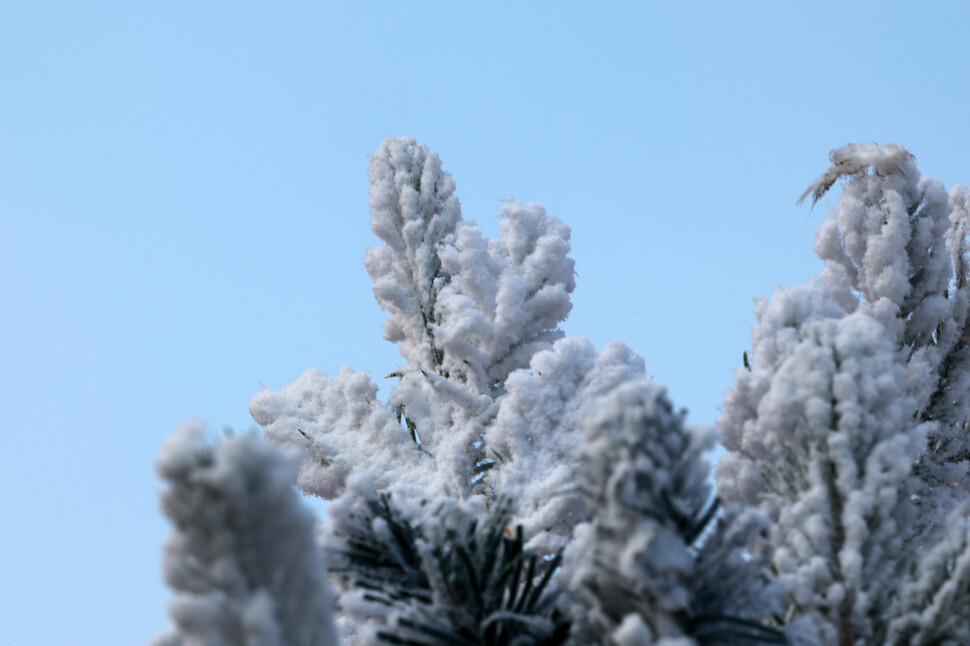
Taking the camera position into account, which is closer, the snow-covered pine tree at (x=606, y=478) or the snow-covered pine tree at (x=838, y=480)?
the snow-covered pine tree at (x=606, y=478)

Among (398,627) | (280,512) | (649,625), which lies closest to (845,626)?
(649,625)

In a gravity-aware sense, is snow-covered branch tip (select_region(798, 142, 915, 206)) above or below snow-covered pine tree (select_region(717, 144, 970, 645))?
above

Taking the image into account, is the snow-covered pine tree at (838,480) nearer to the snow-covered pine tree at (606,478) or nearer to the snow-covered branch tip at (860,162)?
the snow-covered pine tree at (606,478)

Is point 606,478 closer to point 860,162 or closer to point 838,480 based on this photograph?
point 838,480

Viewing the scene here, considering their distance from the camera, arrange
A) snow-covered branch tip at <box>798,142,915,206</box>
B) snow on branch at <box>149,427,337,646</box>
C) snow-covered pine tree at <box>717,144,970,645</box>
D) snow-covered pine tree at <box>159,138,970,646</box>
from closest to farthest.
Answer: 1. snow on branch at <box>149,427,337,646</box>
2. snow-covered pine tree at <box>159,138,970,646</box>
3. snow-covered pine tree at <box>717,144,970,645</box>
4. snow-covered branch tip at <box>798,142,915,206</box>

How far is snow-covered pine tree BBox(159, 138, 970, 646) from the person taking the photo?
1.42m

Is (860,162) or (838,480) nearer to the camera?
(838,480)

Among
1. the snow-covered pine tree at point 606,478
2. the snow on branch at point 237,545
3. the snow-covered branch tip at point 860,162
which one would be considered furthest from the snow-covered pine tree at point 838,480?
the snow-covered branch tip at point 860,162

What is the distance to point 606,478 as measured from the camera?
1499mm

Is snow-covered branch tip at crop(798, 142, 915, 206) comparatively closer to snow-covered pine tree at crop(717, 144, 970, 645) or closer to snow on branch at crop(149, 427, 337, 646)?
snow-covered pine tree at crop(717, 144, 970, 645)

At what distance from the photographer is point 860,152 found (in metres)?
4.10

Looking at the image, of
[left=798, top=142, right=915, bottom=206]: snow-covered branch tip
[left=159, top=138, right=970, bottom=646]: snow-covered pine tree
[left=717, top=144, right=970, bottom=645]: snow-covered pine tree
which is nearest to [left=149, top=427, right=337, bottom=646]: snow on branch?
[left=159, top=138, right=970, bottom=646]: snow-covered pine tree

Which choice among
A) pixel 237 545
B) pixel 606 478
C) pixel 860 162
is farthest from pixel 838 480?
pixel 860 162

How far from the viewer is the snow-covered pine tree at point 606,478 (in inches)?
56.0
